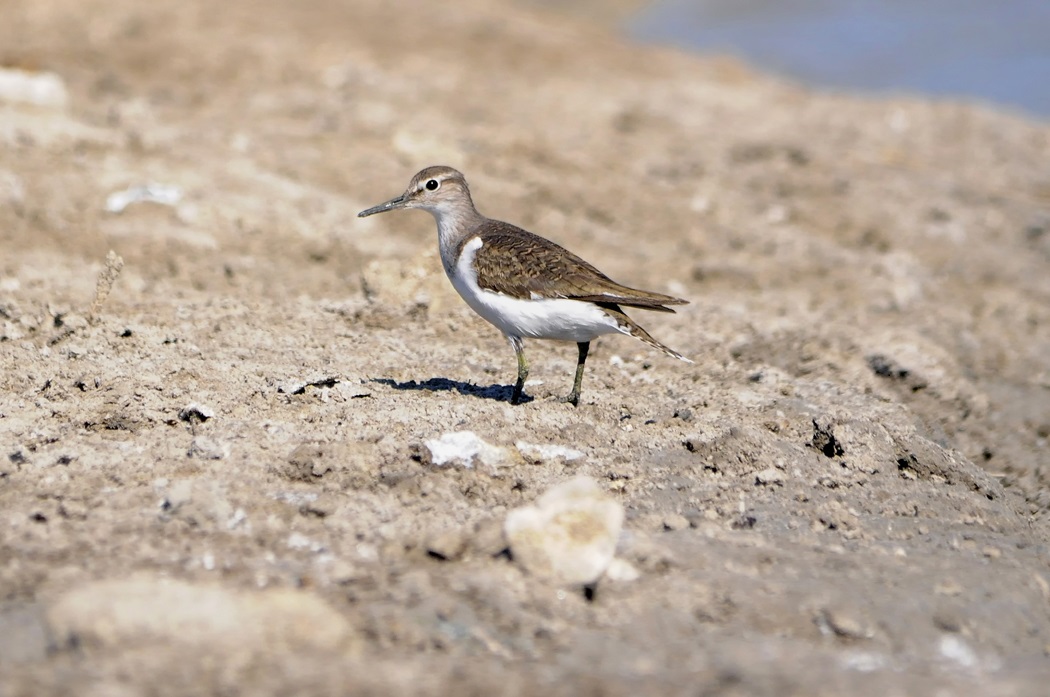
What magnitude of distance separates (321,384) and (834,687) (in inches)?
130

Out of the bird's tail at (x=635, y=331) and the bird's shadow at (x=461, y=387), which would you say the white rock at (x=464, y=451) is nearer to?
the bird's shadow at (x=461, y=387)

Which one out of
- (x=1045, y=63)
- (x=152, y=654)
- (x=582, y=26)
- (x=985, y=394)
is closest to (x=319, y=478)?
(x=152, y=654)

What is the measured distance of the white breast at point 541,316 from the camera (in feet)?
20.3

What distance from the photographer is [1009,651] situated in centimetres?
412

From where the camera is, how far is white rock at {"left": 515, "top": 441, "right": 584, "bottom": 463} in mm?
5473

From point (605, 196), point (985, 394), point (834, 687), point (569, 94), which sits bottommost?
point (834, 687)

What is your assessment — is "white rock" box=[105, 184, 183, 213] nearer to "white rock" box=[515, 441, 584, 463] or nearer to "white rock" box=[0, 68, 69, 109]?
"white rock" box=[0, 68, 69, 109]

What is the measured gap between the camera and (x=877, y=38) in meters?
26.7

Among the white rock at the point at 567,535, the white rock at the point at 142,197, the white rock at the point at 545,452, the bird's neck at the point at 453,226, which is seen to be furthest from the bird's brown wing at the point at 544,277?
the white rock at the point at 142,197

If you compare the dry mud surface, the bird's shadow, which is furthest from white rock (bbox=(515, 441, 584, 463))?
the bird's shadow

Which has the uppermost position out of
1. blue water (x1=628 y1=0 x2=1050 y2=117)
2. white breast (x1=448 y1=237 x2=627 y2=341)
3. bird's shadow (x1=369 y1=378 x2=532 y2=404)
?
blue water (x1=628 y1=0 x2=1050 y2=117)

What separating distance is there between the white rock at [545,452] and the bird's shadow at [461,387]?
2.19 ft

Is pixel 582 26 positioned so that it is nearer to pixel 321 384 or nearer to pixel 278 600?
pixel 321 384

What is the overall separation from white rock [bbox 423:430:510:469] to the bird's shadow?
0.85 meters
